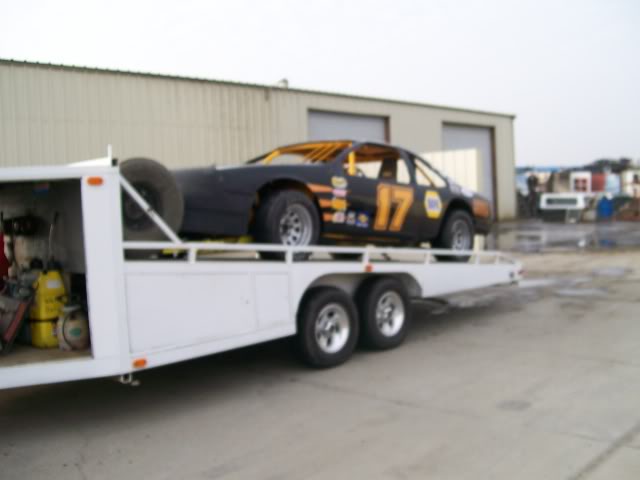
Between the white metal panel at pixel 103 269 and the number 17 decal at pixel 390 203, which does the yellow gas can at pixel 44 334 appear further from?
the number 17 decal at pixel 390 203

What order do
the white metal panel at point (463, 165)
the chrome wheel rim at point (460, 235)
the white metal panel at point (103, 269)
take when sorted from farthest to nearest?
the white metal panel at point (463, 165), the chrome wheel rim at point (460, 235), the white metal panel at point (103, 269)

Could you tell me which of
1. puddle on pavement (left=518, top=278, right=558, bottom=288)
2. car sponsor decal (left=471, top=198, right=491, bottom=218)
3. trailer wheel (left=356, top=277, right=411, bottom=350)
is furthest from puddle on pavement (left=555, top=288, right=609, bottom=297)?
trailer wheel (left=356, top=277, right=411, bottom=350)

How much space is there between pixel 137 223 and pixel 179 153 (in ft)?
43.4

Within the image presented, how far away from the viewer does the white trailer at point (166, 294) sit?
437cm

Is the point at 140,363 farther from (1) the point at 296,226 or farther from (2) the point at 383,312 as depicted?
(2) the point at 383,312

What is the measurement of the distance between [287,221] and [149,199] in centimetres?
162

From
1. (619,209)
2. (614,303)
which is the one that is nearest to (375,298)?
(614,303)

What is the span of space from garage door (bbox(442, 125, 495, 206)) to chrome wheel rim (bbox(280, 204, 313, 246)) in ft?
69.5

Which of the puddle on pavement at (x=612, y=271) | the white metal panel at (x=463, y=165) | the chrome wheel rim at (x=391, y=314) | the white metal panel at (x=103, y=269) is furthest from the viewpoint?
the white metal panel at (x=463, y=165)

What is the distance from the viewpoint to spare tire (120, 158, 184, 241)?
16.1 feet

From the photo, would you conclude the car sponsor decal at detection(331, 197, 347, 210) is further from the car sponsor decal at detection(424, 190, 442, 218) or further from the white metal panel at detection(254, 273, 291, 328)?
the car sponsor decal at detection(424, 190, 442, 218)

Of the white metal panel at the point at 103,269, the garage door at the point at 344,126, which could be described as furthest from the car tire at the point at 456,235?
the garage door at the point at 344,126

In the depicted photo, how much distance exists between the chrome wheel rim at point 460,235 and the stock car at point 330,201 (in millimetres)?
14

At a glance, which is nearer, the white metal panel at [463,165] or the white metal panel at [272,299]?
the white metal panel at [272,299]
